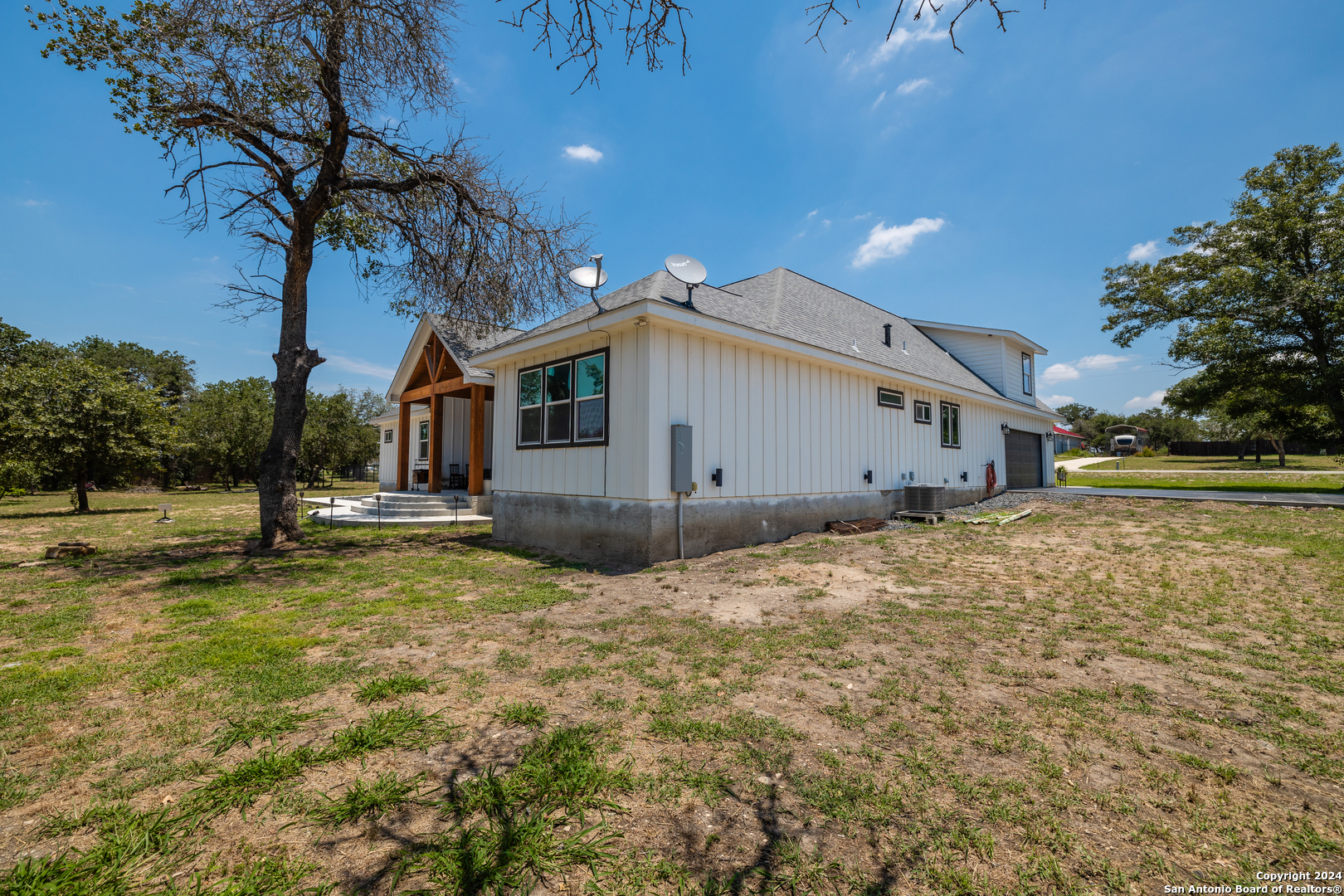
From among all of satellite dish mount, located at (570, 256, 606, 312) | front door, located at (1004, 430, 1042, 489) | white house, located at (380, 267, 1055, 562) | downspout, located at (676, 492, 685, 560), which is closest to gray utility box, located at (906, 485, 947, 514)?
white house, located at (380, 267, 1055, 562)

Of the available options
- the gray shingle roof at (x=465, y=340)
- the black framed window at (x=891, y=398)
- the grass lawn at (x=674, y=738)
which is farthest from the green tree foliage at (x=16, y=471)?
the black framed window at (x=891, y=398)

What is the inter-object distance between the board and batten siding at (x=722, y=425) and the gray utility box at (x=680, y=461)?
0.37ft

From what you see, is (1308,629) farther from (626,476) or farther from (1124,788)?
(626,476)

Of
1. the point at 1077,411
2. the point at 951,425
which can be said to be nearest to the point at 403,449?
the point at 951,425

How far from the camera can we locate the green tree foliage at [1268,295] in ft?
55.0

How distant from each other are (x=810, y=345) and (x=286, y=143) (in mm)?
9237

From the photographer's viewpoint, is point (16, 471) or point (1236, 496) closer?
point (1236, 496)

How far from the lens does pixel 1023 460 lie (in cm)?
1842

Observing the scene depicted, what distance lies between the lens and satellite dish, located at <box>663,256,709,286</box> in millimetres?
7715

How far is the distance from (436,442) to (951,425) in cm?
1403

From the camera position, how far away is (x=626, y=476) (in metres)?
7.57

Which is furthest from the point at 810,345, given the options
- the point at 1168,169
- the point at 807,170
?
the point at 1168,169

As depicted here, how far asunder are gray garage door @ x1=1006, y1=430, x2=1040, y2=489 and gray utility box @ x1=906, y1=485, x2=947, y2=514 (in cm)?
744

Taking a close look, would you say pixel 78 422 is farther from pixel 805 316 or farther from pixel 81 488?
pixel 805 316
